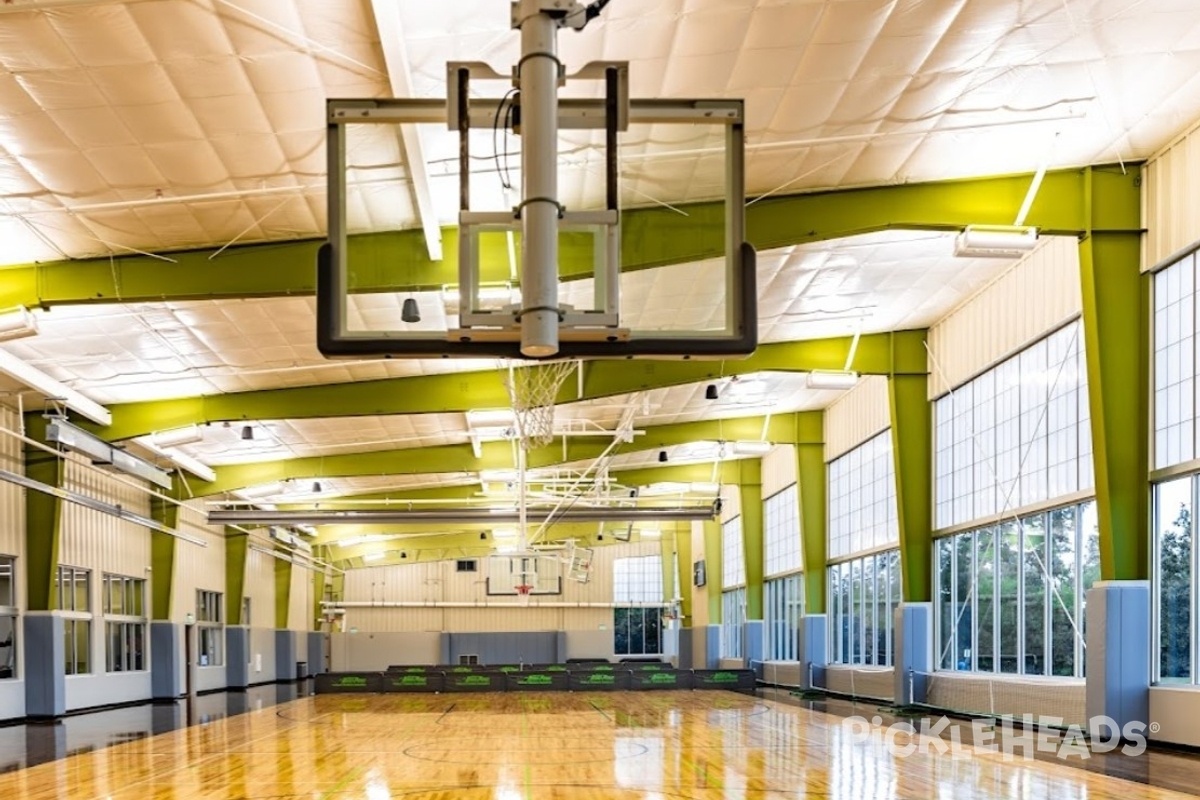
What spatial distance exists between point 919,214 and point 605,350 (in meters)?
8.69

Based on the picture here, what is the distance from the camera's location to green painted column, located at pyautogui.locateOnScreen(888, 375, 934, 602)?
70.9ft

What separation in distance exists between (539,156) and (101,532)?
23.8 m

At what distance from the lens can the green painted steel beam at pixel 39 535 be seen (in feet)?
74.8

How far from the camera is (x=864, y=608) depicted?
1040 inches

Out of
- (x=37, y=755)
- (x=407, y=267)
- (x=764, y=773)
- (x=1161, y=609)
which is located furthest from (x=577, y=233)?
(x=37, y=755)

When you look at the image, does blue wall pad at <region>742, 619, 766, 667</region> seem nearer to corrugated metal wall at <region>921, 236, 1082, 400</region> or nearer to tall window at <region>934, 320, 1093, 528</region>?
tall window at <region>934, 320, 1093, 528</region>

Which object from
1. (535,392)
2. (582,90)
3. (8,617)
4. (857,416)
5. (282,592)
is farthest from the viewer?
(282,592)

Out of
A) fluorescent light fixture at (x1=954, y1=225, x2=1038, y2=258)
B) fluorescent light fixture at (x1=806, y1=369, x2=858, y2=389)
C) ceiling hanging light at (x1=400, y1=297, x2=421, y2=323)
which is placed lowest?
ceiling hanging light at (x1=400, y1=297, x2=421, y2=323)

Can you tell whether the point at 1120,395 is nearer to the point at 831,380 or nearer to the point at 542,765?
the point at 831,380

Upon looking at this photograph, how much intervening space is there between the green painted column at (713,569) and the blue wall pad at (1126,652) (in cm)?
2845

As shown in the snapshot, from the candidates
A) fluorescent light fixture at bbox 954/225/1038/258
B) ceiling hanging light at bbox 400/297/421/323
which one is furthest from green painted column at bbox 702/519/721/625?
ceiling hanging light at bbox 400/297/421/323

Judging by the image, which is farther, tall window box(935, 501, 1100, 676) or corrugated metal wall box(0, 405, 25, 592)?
corrugated metal wall box(0, 405, 25, 592)

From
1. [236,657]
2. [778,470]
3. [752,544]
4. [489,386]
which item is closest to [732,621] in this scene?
[752,544]

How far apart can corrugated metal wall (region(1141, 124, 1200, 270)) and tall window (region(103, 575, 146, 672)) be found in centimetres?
2278
